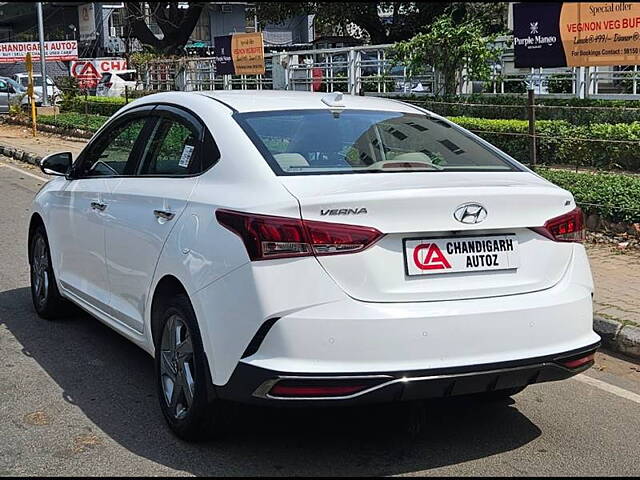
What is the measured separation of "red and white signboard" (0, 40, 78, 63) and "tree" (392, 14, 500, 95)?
65.5 feet

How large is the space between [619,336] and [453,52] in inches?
527

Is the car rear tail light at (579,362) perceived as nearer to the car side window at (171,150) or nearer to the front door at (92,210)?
the car side window at (171,150)

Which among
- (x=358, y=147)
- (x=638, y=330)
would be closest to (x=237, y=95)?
(x=358, y=147)

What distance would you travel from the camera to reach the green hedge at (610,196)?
8797mm

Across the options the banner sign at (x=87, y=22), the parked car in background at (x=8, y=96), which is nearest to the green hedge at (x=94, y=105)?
the parked car in background at (x=8, y=96)

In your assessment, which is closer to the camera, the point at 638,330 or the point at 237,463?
the point at 237,463

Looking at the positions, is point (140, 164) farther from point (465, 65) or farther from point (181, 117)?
point (465, 65)

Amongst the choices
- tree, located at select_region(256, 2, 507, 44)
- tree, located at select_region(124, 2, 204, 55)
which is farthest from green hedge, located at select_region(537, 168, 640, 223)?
tree, located at select_region(124, 2, 204, 55)

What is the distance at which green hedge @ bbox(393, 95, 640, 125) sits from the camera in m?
14.6

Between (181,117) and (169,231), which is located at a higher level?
(181,117)

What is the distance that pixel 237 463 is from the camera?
13.6 ft

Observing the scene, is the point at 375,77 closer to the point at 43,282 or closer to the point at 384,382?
the point at 43,282

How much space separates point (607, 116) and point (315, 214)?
1203 cm

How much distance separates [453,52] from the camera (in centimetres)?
1872
